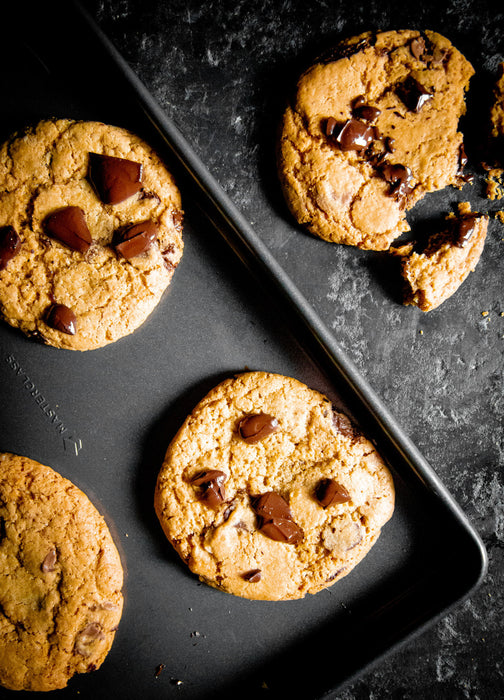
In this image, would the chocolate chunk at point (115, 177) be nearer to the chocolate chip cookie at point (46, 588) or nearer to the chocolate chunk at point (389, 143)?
the chocolate chunk at point (389, 143)

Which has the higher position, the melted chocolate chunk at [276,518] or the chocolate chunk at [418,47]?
the chocolate chunk at [418,47]

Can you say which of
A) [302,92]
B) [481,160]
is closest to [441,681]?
[481,160]

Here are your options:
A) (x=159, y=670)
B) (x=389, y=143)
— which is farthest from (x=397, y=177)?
(x=159, y=670)

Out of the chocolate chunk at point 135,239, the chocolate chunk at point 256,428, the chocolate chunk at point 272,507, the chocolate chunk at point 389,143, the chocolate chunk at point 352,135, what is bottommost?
the chocolate chunk at point 272,507

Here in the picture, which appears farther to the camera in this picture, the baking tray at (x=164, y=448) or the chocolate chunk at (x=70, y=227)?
the baking tray at (x=164, y=448)

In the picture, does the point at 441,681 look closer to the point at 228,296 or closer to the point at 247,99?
the point at 228,296

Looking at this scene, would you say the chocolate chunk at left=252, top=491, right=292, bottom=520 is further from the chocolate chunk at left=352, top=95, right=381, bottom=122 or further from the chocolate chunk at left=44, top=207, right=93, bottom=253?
the chocolate chunk at left=352, top=95, right=381, bottom=122

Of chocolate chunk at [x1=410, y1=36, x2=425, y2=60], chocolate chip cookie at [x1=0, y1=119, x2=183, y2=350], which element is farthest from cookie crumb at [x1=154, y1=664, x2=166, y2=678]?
chocolate chunk at [x1=410, y1=36, x2=425, y2=60]

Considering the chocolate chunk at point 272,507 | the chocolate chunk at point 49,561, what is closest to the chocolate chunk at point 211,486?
the chocolate chunk at point 272,507
